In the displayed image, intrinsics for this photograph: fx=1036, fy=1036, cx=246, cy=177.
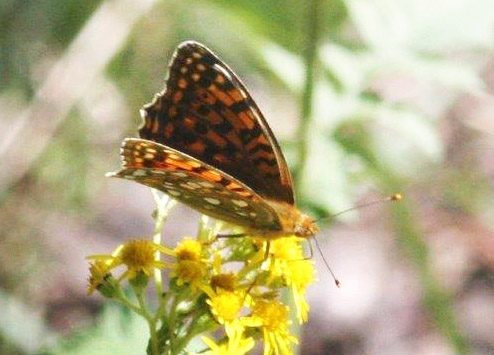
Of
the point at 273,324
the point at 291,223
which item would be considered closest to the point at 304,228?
the point at 291,223

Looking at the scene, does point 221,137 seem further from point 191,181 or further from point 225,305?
point 225,305

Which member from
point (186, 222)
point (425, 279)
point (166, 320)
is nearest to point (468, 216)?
point (186, 222)

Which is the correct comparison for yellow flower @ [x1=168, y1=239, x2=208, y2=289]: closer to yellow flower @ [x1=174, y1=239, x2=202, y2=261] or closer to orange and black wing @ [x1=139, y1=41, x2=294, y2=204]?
yellow flower @ [x1=174, y1=239, x2=202, y2=261]

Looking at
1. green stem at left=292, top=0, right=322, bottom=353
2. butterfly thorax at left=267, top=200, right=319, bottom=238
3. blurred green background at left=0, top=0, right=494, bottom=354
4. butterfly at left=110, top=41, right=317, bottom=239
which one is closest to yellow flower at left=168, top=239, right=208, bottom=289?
butterfly at left=110, top=41, right=317, bottom=239

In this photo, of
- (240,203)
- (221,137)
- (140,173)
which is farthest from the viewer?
(221,137)

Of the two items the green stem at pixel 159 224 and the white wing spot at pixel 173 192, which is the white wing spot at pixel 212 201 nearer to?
the white wing spot at pixel 173 192
